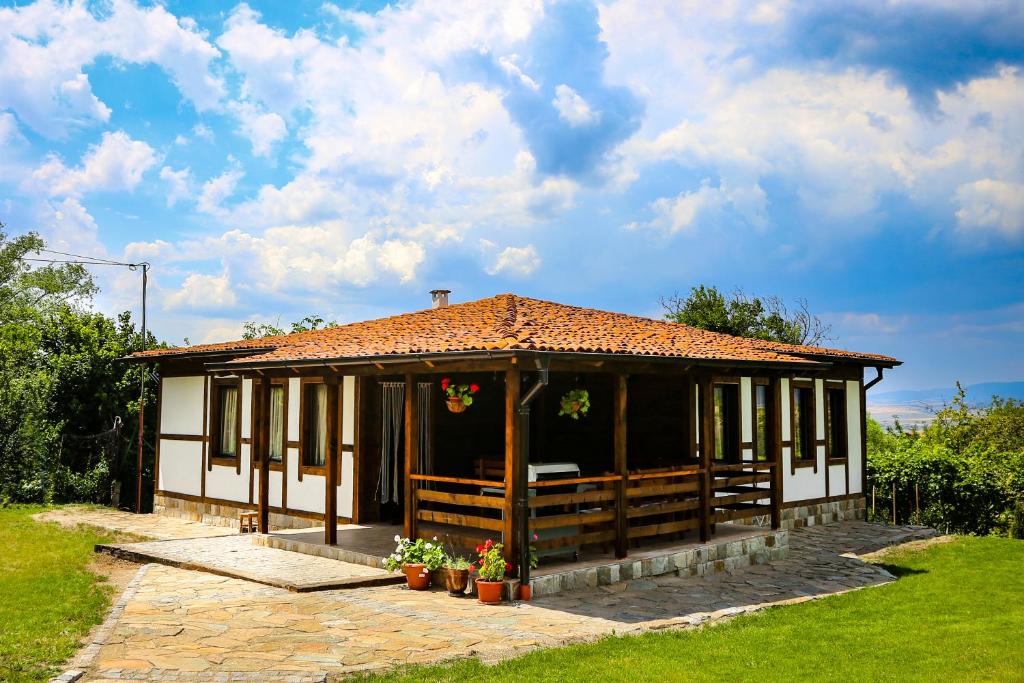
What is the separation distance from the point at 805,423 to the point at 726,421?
7.36 ft

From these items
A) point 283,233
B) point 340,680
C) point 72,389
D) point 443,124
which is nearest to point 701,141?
point 443,124

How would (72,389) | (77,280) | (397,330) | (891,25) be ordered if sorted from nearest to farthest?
(397,330) < (891,25) < (72,389) < (77,280)

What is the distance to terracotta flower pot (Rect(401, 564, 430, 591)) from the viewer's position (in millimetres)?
9000

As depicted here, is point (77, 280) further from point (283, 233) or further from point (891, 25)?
point (891, 25)

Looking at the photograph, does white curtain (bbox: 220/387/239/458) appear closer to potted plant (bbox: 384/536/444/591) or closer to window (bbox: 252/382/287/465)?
window (bbox: 252/382/287/465)

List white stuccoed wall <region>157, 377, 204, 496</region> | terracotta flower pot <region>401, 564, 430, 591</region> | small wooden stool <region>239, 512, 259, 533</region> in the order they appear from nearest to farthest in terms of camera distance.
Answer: terracotta flower pot <region>401, 564, 430, 591</region>
small wooden stool <region>239, 512, 259, 533</region>
white stuccoed wall <region>157, 377, 204, 496</region>

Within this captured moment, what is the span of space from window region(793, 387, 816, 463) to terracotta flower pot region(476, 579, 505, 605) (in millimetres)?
9050

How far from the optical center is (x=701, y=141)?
25.3 m

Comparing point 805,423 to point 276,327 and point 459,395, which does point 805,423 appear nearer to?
point 459,395

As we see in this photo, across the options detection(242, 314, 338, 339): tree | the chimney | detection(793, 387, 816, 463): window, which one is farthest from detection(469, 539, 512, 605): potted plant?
detection(242, 314, 338, 339): tree

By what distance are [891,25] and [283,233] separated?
16.4 metres

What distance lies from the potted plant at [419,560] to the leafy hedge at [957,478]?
11024 mm

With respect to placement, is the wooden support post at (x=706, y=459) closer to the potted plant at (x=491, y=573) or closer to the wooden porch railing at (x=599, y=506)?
the wooden porch railing at (x=599, y=506)

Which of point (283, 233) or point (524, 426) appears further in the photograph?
point (283, 233)
